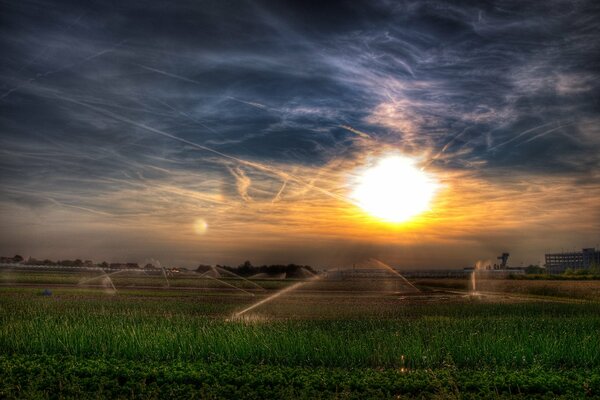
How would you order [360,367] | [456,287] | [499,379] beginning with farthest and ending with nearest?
[456,287] < [360,367] < [499,379]

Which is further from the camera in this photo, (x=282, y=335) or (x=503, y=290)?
(x=503, y=290)

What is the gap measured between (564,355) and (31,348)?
16684mm

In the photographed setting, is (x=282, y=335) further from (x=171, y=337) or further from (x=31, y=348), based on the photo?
(x=31, y=348)

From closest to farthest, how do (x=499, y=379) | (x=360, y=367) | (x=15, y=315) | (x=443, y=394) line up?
(x=443, y=394), (x=499, y=379), (x=360, y=367), (x=15, y=315)

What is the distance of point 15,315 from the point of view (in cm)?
2831

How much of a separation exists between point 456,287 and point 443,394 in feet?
218

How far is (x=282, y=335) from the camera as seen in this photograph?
Result: 19.1 meters

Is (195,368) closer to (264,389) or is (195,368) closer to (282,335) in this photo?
(264,389)

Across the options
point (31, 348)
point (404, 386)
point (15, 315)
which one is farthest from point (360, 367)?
point (15, 315)

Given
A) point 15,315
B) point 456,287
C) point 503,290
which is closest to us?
point 15,315

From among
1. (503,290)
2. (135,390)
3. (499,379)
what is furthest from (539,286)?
(135,390)

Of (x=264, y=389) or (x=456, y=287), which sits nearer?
(x=264, y=389)

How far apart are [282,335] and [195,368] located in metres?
4.27

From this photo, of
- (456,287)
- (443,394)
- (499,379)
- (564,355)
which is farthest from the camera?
(456,287)
